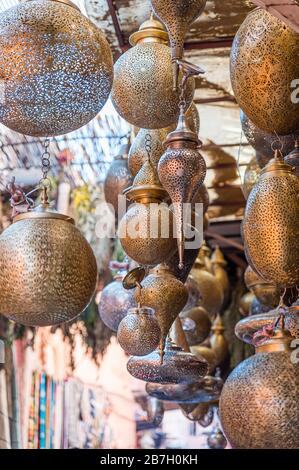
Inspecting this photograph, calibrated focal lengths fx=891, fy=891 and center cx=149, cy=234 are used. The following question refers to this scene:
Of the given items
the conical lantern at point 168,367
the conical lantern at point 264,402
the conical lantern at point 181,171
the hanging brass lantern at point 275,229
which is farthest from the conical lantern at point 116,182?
the conical lantern at point 264,402

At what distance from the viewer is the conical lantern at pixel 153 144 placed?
7.98 feet

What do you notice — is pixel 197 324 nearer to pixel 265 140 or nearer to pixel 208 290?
pixel 208 290

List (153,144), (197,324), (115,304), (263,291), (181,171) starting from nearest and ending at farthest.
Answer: (181,171)
(153,144)
(115,304)
(263,291)
(197,324)

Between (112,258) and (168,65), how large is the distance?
3.28 m

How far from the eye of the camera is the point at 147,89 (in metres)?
2.17

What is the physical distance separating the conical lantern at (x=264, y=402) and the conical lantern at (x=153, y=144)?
2.84 feet

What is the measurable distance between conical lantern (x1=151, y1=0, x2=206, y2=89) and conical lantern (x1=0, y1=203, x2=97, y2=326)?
46 centimetres

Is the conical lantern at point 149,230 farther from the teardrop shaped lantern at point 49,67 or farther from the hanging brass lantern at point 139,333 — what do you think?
the teardrop shaped lantern at point 49,67

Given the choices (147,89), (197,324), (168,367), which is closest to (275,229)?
(147,89)

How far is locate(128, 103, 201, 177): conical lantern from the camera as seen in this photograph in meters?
2.43

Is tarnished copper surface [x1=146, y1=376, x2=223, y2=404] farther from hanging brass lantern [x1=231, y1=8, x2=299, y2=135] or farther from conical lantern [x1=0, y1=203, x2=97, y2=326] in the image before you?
hanging brass lantern [x1=231, y1=8, x2=299, y2=135]

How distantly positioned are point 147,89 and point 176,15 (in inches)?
10.4
